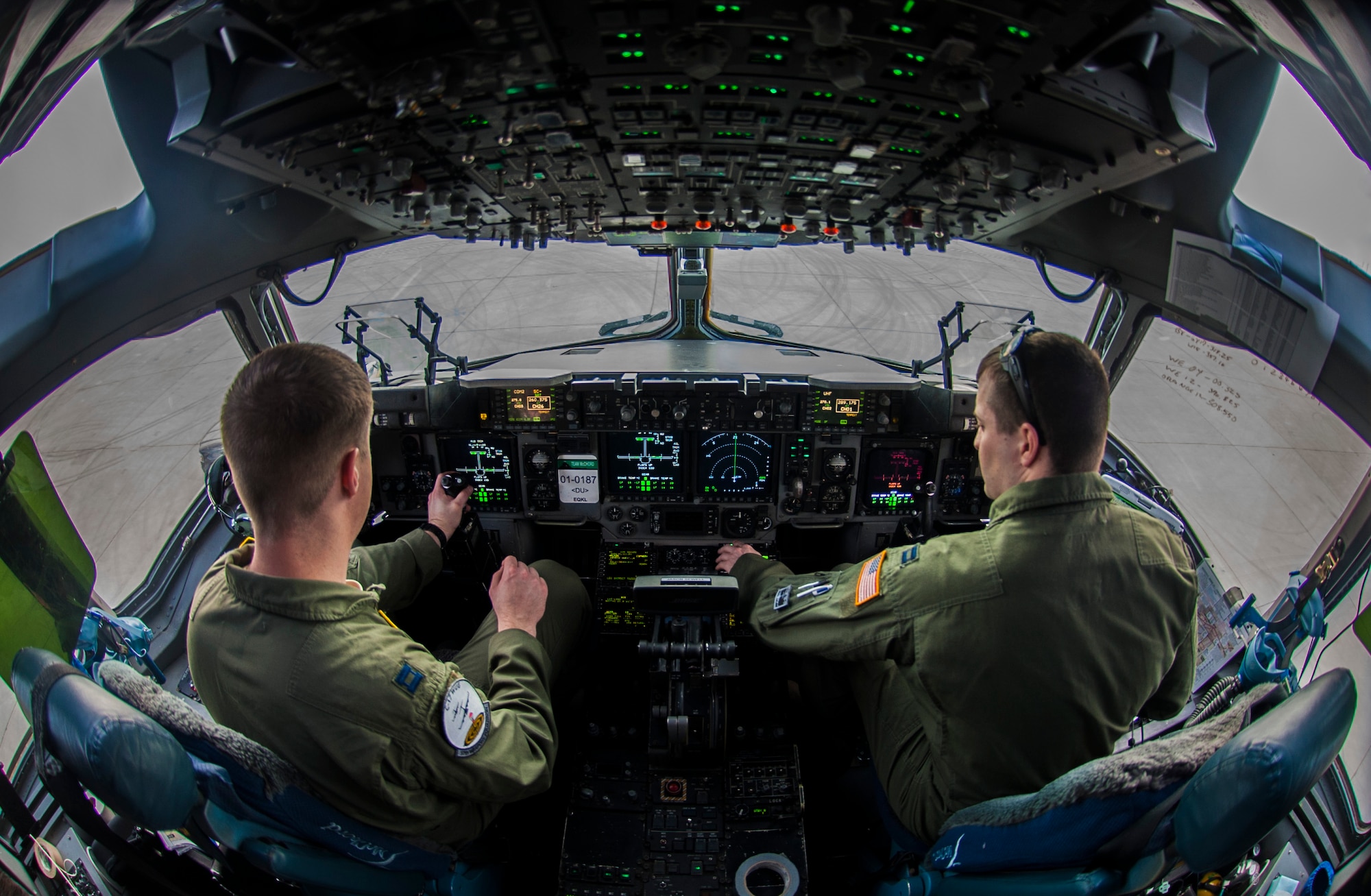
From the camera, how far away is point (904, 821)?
1.70m

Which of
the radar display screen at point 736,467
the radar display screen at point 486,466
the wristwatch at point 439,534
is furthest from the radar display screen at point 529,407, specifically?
the radar display screen at point 736,467

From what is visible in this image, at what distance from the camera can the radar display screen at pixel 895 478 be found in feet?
10.4

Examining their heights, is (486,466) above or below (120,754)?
below

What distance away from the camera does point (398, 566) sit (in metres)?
2.32

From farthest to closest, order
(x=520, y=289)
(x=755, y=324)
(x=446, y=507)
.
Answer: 1. (x=520, y=289)
2. (x=755, y=324)
3. (x=446, y=507)

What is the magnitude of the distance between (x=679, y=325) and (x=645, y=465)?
1.26m

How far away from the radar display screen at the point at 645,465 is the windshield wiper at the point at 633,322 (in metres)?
1.21

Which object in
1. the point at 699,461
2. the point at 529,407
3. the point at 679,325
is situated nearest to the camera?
the point at 529,407

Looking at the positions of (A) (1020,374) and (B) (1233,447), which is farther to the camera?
(B) (1233,447)

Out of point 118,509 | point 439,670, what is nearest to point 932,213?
point 439,670

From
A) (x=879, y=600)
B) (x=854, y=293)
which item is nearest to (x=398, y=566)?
(x=879, y=600)

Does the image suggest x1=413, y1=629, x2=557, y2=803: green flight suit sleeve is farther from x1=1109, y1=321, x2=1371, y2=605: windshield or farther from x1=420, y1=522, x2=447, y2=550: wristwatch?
x1=1109, y1=321, x2=1371, y2=605: windshield

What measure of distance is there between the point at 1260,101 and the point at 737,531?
7.89 ft

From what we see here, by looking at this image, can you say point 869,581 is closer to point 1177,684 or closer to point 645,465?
point 1177,684
